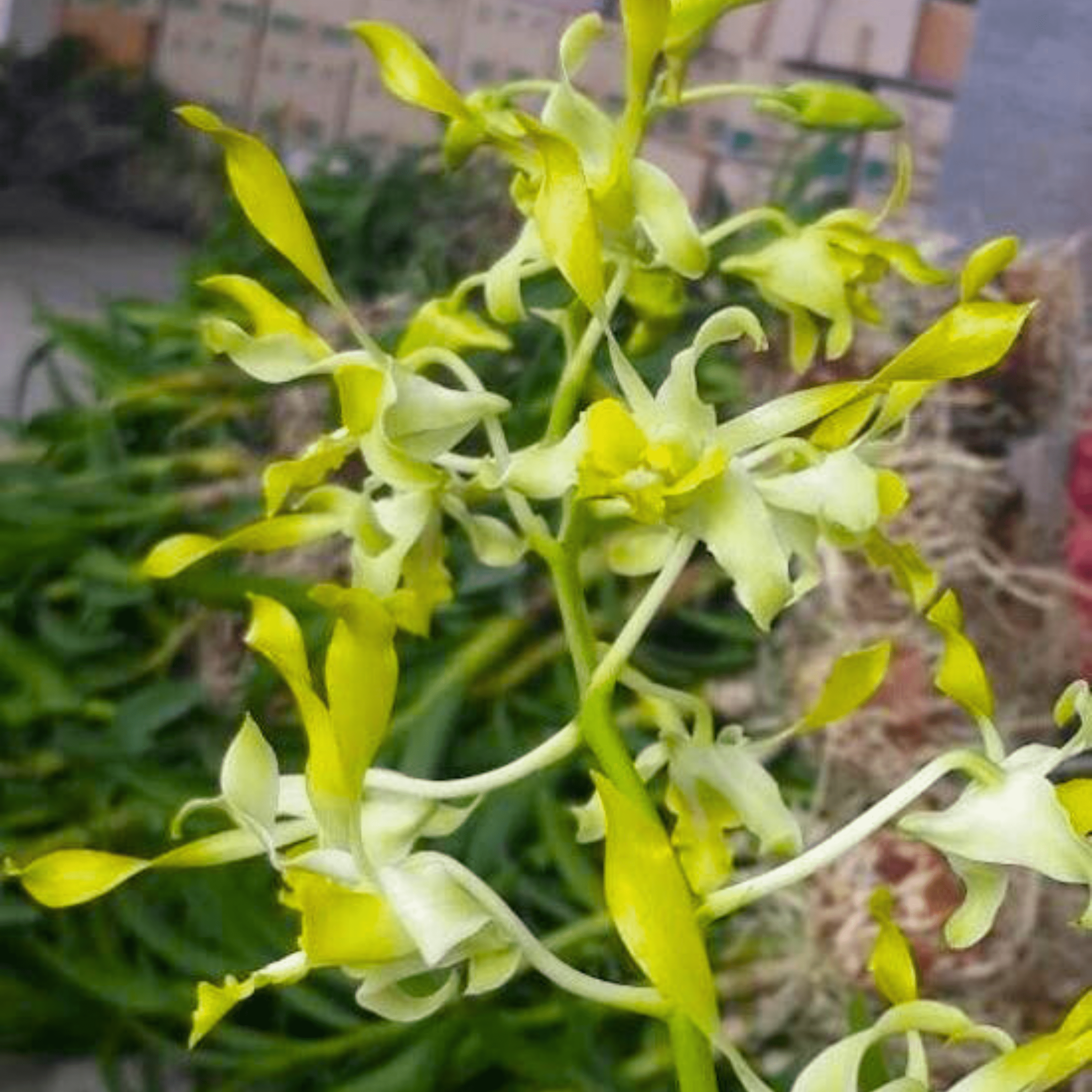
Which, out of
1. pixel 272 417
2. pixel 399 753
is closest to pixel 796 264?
pixel 399 753

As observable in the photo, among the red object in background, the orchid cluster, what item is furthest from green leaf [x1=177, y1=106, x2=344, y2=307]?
the red object in background

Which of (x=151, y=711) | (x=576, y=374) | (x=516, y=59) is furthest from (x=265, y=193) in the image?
(x=516, y=59)

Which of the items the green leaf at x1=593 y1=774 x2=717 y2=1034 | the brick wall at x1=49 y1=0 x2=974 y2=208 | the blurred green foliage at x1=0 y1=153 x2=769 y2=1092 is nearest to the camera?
the green leaf at x1=593 y1=774 x2=717 y2=1034

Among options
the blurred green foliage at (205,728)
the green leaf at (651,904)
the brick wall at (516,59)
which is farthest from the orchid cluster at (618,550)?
the brick wall at (516,59)

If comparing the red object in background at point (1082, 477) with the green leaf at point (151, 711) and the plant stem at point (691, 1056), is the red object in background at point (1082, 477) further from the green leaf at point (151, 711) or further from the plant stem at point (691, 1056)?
the plant stem at point (691, 1056)

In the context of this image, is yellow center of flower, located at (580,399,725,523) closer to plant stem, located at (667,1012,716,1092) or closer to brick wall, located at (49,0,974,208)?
plant stem, located at (667,1012,716,1092)

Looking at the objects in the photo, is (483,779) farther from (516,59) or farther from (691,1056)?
(516,59)

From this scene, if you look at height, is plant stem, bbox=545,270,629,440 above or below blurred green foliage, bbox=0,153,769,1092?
above
